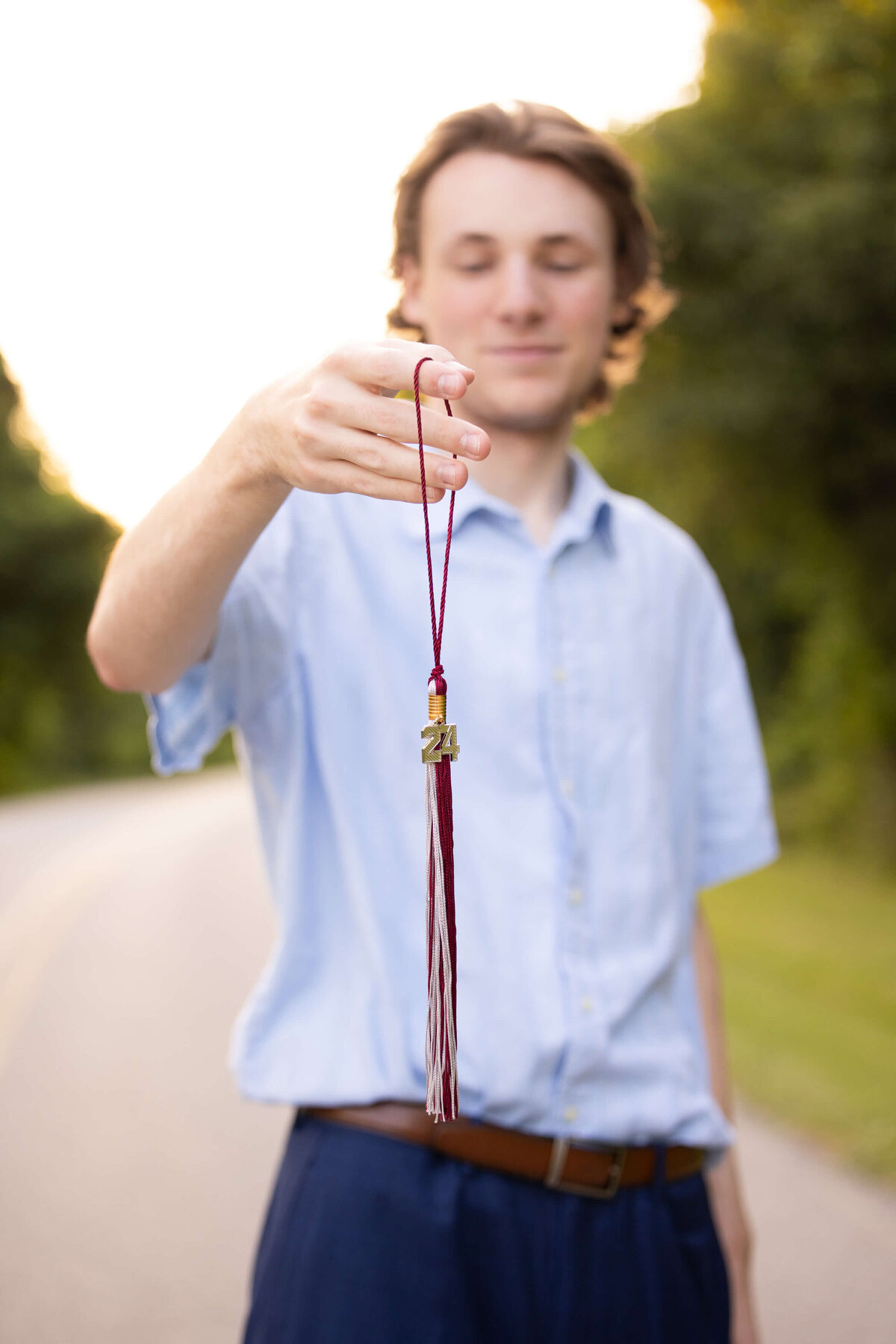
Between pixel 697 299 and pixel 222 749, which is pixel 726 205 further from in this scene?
pixel 222 749

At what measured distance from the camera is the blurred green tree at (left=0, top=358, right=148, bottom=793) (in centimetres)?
2700

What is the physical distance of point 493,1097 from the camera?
162 centimetres

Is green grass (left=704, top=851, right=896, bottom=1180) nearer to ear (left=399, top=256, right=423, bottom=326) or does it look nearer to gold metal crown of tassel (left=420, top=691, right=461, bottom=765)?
ear (left=399, top=256, right=423, bottom=326)

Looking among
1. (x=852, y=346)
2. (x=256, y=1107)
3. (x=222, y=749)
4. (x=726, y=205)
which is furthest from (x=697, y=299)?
(x=222, y=749)

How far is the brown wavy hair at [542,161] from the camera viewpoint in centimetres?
184

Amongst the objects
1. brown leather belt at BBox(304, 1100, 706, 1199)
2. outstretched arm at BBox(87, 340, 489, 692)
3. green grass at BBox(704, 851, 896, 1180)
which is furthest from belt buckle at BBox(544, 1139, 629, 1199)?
green grass at BBox(704, 851, 896, 1180)

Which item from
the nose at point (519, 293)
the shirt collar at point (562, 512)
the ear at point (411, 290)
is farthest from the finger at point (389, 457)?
the ear at point (411, 290)

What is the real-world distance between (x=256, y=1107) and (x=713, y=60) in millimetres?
8670

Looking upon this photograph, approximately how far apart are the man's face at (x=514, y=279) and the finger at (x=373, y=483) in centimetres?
76

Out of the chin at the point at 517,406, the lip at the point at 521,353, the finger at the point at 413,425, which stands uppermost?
the lip at the point at 521,353

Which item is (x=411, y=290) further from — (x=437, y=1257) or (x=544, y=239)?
(x=437, y=1257)

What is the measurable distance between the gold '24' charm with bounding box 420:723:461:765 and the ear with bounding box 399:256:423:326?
979 mm

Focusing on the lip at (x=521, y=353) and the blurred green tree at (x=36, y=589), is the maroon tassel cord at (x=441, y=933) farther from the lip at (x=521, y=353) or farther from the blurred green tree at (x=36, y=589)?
the blurred green tree at (x=36, y=589)

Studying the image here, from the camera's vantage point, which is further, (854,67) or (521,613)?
(854,67)
